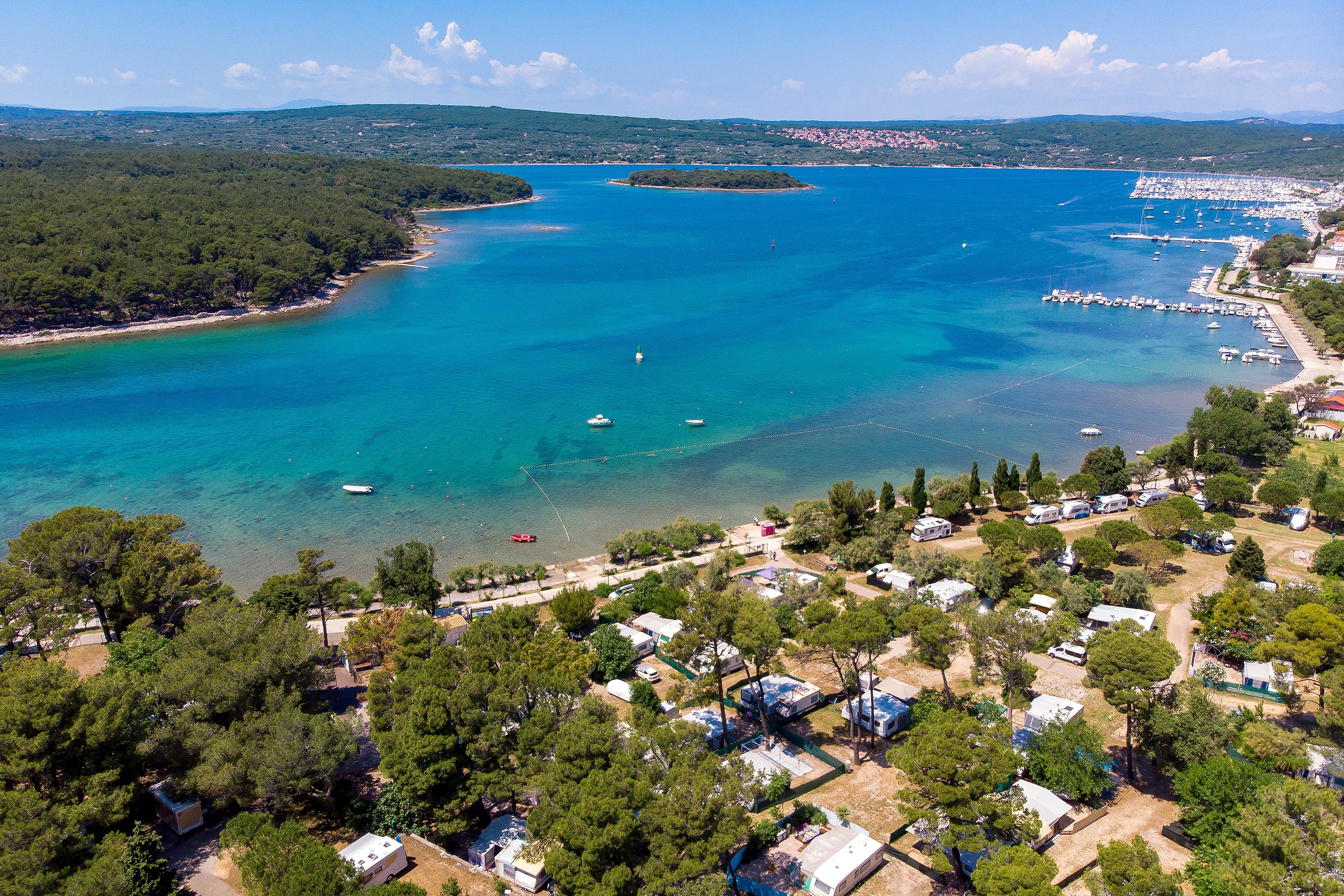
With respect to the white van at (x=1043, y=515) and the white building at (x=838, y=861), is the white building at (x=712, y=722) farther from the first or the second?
the white van at (x=1043, y=515)

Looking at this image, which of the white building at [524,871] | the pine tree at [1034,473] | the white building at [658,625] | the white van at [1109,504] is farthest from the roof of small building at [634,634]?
the white van at [1109,504]

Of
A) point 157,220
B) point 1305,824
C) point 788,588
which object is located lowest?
point 788,588

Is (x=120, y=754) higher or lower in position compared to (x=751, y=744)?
higher

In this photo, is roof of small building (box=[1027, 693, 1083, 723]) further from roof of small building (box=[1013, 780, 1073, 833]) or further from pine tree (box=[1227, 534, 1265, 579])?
pine tree (box=[1227, 534, 1265, 579])

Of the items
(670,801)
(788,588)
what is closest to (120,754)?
(670,801)

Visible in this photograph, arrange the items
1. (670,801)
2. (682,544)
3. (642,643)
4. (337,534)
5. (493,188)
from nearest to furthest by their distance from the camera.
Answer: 1. (670,801)
2. (642,643)
3. (682,544)
4. (337,534)
5. (493,188)

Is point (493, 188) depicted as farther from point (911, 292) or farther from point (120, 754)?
point (120, 754)

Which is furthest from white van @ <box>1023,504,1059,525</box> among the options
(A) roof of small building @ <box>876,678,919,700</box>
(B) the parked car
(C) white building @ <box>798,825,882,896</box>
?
(C) white building @ <box>798,825,882,896</box>
